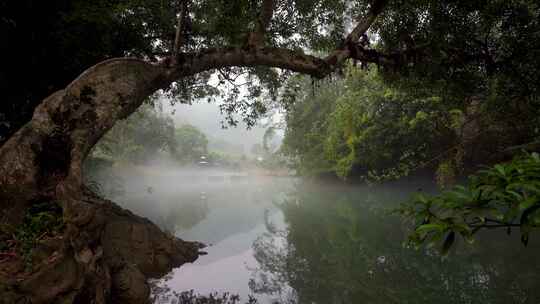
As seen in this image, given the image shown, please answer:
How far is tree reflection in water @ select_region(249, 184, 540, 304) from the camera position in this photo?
4953 mm

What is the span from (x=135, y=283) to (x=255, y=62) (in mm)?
5043

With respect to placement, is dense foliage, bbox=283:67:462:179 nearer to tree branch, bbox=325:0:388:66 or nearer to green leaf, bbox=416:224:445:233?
tree branch, bbox=325:0:388:66

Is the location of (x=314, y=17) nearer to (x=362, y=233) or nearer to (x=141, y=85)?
(x=141, y=85)

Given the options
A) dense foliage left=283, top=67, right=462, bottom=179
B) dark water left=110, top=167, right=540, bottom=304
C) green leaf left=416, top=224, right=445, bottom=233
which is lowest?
dark water left=110, top=167, right=540, bottom=304

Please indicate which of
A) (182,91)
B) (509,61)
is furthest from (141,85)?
(509,61)

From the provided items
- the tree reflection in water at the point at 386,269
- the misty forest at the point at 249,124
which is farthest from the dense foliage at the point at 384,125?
the tree reflection in water at the point at 386,269

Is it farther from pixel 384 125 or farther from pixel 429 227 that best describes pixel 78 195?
pixel 384 125

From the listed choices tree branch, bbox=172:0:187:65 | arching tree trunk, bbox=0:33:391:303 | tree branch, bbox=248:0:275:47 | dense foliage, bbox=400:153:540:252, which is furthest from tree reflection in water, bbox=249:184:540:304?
tree branch, bbox=248:0:275:47

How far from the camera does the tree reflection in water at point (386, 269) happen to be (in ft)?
16.3

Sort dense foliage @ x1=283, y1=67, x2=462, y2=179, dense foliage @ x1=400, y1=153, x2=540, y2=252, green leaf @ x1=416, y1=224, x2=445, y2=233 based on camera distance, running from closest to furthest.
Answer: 1. dense foliage @ x1=400, y1=153, x2=540, y2=252
2. green leaf @ x1=416, y1=224, x2=445, y2=233
3. dense foliage @ x1=283, y1=67, x2=462, y2=179

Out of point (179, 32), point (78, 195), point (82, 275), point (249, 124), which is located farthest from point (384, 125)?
point (82, 275)

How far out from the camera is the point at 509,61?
6785 mm

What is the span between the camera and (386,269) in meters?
6.16

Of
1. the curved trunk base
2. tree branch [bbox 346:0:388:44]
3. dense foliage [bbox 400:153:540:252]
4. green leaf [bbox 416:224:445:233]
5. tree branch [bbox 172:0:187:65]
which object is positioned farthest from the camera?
tree branch [bbox 346:0:388:44]
